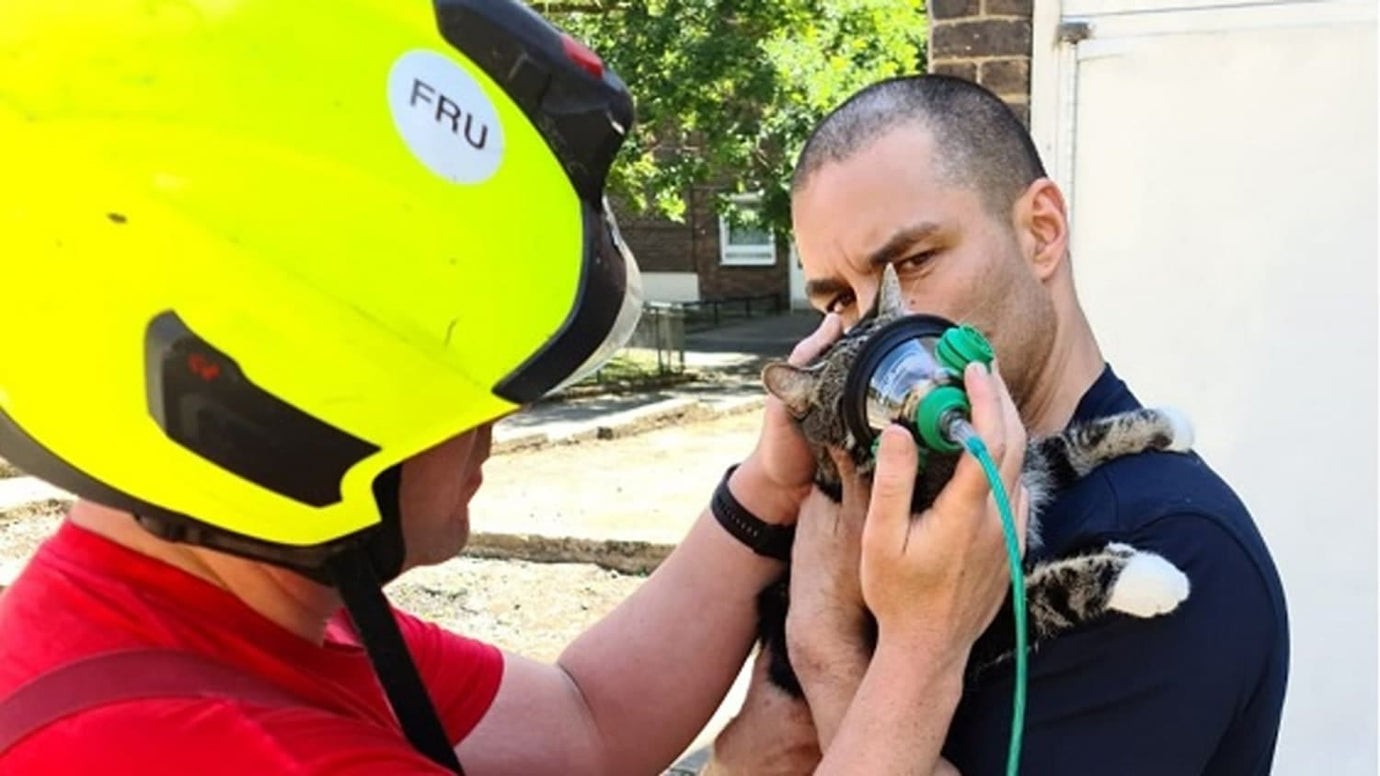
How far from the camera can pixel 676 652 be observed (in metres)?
2.32

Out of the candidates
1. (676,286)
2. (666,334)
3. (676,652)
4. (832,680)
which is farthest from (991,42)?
(676,286)

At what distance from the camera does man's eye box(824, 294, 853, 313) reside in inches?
87.2

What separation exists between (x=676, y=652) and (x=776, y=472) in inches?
15.7

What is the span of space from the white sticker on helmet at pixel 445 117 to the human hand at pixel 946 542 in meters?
0.57

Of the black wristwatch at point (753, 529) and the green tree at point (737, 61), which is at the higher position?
the black wristwatch at point (753, 529)

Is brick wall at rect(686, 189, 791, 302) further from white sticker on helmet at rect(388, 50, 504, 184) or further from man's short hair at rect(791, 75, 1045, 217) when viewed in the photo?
white sticker on helmet at rect(388, 50, 504, 184)

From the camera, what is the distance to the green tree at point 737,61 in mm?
16266

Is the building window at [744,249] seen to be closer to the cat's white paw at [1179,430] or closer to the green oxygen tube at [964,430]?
the cat's white paw at [1179,430]

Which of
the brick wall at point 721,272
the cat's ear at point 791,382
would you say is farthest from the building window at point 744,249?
the cat's ear at point 791,382

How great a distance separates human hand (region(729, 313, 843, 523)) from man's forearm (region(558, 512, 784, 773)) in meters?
0.09

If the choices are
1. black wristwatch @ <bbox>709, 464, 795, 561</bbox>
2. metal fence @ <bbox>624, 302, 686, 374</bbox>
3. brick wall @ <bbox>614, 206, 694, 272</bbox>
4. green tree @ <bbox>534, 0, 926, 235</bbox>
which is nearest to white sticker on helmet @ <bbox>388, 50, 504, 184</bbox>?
black wristwatch @ <bbox>709, 464, 795, 561</bbox>

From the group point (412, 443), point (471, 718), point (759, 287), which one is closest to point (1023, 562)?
point (412, 443)

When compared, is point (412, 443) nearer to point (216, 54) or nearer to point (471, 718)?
point (216, 54)

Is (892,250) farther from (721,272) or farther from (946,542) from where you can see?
(721,272)
